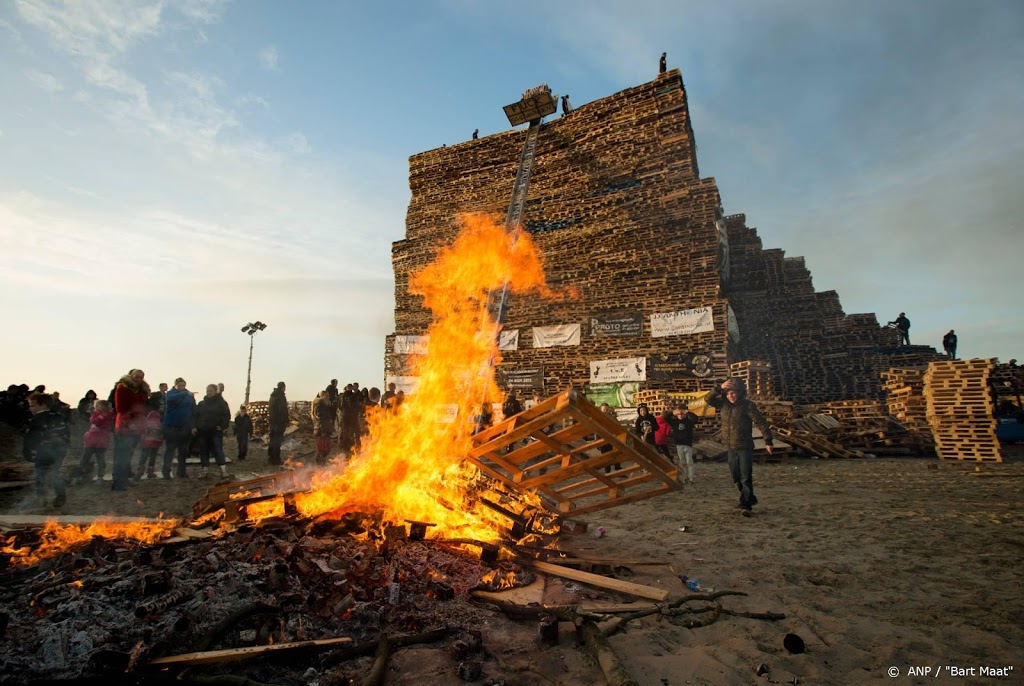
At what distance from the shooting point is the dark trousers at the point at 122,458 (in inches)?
362

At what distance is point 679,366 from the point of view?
18.0m

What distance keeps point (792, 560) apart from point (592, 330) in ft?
48.6

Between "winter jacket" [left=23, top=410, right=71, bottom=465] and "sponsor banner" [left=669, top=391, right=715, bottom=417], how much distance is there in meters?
16.4

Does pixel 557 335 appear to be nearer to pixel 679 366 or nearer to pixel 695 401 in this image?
pixel 679 366

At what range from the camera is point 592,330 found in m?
20.1

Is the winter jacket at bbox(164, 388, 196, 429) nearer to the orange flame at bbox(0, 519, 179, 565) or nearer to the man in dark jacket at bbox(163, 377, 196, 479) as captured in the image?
the man in dark jacket at bbox(163, 377, 196, 479)

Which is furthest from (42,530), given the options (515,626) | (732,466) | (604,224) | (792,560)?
(604,224)

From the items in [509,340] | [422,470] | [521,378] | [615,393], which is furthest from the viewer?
[509,340]

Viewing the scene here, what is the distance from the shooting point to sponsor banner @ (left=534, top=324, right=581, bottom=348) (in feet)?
66.7

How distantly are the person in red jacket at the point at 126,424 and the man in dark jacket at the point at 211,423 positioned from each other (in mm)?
1537

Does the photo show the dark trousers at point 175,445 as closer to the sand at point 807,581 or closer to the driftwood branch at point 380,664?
the sand at point 807,581

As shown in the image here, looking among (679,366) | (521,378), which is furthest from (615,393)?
(521,378)

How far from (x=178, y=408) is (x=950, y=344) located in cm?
2987

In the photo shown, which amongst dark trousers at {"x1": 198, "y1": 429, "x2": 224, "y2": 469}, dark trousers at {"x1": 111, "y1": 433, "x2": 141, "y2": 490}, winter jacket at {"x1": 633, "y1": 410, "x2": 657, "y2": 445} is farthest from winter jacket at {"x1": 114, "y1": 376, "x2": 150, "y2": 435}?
winter jacket at {"x1": 633, "y1": 410, "x2": 657, "y2": 445}
